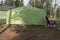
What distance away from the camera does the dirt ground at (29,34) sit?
532 cm

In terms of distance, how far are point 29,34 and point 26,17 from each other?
67.8 inches

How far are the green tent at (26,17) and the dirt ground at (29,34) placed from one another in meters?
1.12

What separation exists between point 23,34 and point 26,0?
13.6 meters

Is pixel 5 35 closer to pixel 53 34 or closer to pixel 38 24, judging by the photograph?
pixel 53 34

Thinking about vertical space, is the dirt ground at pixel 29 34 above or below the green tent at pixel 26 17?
below

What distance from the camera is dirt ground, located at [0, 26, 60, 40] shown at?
5316 millimetres

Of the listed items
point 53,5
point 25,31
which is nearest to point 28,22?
point 25,31

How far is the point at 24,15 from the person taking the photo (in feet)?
23.5

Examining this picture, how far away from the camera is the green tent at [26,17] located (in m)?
7.12

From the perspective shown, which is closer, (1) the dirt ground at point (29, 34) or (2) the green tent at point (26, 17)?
(1) the dirt ground at point (29, 34)

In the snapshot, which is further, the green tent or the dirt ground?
the green tent

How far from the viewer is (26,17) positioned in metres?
7.18

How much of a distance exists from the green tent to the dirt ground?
1.12 m

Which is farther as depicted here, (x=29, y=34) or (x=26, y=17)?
(x=26, y=17)
